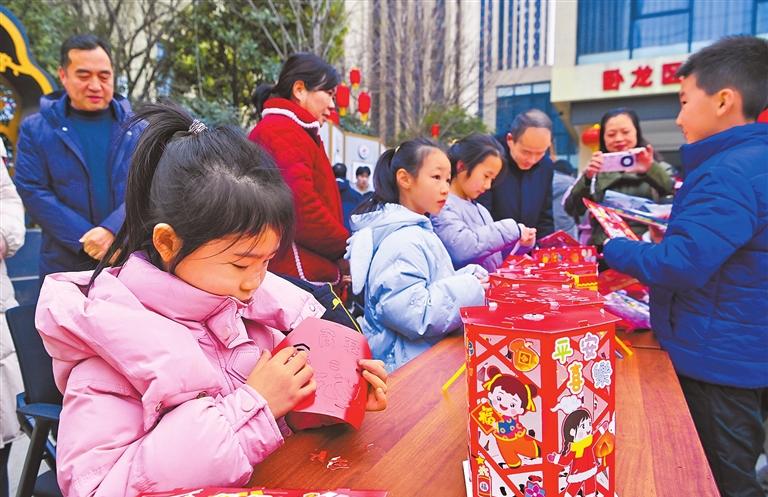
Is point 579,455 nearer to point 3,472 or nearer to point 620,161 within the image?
point 3,472

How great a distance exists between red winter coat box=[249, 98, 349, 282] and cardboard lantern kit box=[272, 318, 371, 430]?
1.20m

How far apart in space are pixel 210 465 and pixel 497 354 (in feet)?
1.33

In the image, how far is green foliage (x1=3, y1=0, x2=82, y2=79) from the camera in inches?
285

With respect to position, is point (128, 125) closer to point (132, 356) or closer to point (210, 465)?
point (132, 356)

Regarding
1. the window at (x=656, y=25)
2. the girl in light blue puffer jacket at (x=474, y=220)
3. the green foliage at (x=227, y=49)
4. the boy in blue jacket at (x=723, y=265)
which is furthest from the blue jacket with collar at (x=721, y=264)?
the window at (x=656, y=25)

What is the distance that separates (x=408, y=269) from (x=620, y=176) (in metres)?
1.53

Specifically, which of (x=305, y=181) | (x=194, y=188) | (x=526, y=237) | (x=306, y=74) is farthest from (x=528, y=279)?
(x=306, y=74)

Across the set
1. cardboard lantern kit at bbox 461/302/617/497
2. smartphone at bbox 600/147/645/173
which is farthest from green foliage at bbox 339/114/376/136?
cardboard lantern kit at bbox 461/302/617/497

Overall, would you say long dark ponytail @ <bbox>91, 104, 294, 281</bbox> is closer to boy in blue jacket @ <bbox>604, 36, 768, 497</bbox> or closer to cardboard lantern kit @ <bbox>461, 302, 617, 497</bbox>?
cardboard lantern kit @ <bbox>461, 302, 617, 497</bbox>

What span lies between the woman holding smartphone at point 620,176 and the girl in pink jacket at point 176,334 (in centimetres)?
186

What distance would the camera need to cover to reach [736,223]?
1.43m

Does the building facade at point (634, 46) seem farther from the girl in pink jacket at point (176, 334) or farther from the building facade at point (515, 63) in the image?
the girl in pink jacket at point (176, 334)

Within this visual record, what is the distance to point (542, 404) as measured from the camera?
630 mm

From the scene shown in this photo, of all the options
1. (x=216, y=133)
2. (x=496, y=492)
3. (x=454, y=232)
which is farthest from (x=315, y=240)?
(x=496, y=492)
